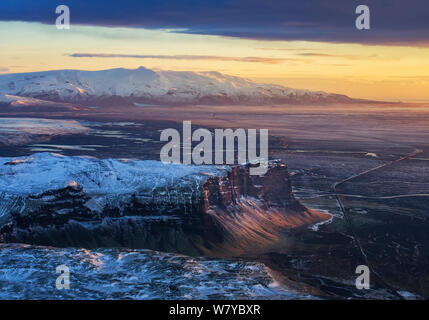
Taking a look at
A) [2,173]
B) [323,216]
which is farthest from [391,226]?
[2,173]

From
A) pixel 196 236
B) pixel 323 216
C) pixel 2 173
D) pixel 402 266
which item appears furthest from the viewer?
pixel 323 216

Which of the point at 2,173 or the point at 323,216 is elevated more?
the point at 2,173

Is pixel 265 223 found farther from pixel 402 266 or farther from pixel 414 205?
pixel 414 205

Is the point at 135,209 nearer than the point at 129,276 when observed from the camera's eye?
No

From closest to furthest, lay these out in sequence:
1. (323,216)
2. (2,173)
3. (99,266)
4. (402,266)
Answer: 1. (99,266)
2. (402,266)
3. (2,173)
4. (323,216)

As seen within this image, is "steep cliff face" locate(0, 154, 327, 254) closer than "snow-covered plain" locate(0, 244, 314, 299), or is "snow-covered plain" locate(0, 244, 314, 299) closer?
"snow-covered plain" locate(0, 244, 314, 299)

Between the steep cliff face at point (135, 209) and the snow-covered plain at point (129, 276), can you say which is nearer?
the snow-covered plain at point (129, 276)

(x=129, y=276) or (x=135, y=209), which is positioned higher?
(x=135, y=209)

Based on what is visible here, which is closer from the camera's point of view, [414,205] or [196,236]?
[196,236]
